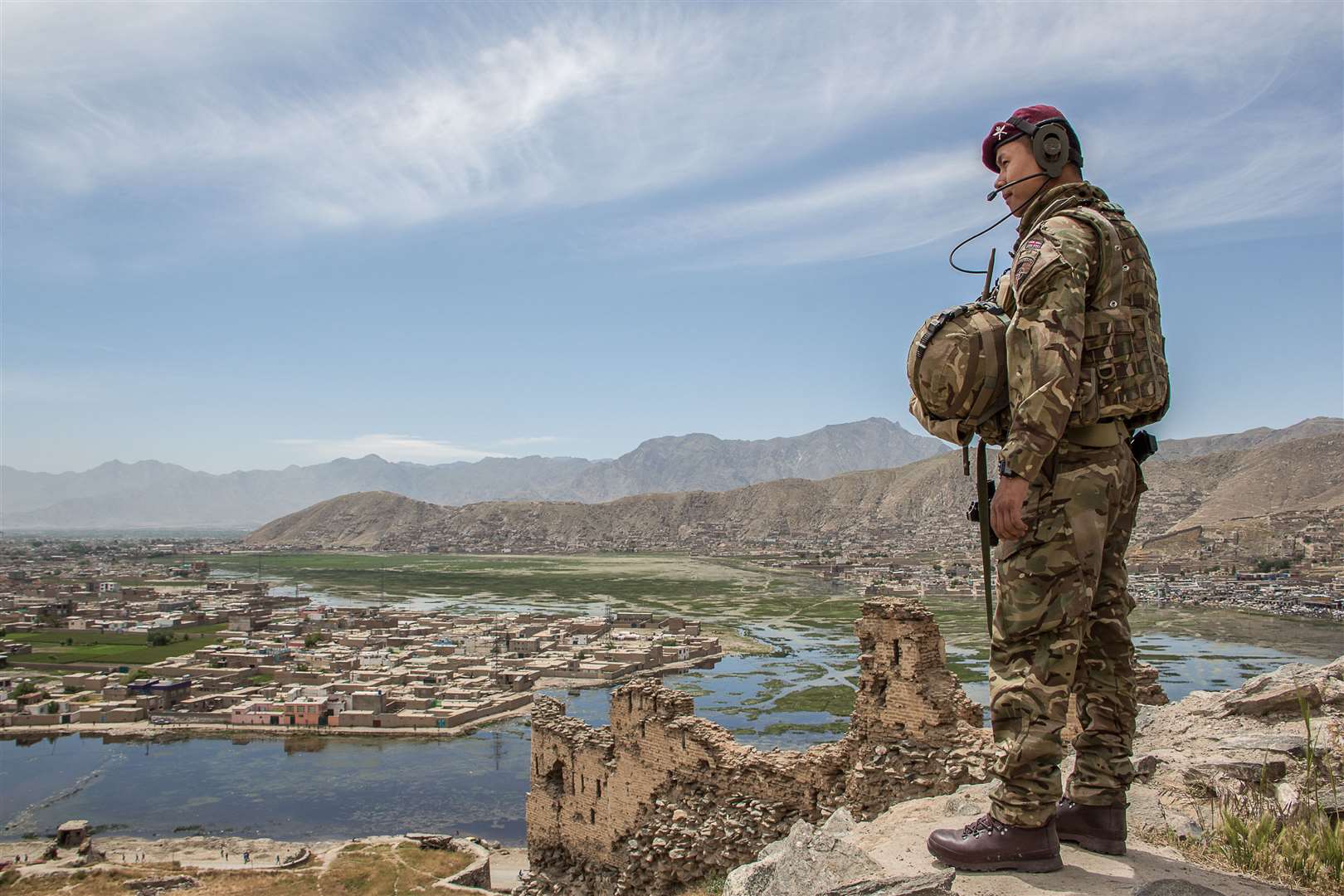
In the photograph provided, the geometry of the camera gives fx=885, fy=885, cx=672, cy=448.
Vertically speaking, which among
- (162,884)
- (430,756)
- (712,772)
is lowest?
(430,756)

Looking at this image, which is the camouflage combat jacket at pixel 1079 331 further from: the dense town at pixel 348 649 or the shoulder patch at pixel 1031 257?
the dense town at pixel 348 649

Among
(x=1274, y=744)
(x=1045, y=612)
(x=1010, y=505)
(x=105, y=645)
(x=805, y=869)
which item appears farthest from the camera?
(x=105, y=645)

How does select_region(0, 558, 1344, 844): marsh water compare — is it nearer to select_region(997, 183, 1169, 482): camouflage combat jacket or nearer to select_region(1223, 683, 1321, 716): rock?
select_region(1223, 683, 1321, 716): rock

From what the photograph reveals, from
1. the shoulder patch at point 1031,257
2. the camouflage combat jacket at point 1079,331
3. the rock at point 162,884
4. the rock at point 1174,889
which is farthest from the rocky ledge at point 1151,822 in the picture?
the rock at point 162,884

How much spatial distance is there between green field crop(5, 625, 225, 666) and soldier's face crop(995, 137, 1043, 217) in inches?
2865

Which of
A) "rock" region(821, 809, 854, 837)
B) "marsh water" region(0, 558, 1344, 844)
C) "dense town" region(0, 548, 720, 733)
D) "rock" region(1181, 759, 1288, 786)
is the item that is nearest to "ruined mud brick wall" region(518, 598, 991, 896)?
"rock" region(1181, 759, 1288, 786)

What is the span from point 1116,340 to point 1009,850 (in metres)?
2.21

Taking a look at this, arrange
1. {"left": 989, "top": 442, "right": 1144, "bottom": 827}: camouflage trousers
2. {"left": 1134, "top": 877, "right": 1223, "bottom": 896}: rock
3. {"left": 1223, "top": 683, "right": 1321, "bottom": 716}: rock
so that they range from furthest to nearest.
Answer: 1. {"left": 1223, "top": 683, "right": 1321, "bottom": 716}: rock
2. {"left": 989, "top": 442, "right": 1144, "bottom": 827}: camouflage trousers
3. {"left": 1134, "top": 877, "right": 1223, "bottom": 896}: rock

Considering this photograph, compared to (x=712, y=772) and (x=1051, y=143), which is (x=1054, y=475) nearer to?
(x=1051, y=143)

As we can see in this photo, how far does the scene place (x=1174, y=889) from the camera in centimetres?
353

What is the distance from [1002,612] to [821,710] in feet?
121

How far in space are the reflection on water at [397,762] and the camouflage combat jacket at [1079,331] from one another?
29455mm

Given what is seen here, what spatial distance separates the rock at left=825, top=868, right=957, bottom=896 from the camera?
11.5ft

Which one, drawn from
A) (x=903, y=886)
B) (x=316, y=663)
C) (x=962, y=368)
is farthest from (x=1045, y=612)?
(x=316, y=663)
